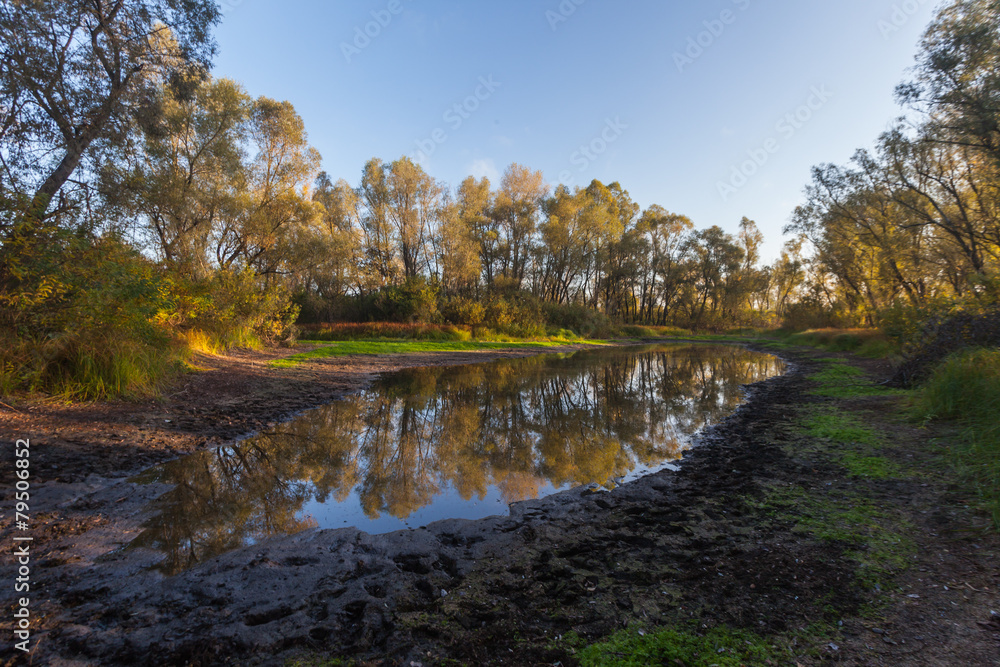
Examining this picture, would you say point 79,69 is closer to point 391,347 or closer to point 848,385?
point 391,347

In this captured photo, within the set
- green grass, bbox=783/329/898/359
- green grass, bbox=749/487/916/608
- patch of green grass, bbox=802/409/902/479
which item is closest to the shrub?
green grass, bbox=783/329/898/359

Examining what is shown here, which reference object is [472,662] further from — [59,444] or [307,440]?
[59,444]

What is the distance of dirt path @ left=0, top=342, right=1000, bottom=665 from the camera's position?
2.08 m

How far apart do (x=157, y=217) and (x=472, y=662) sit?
21.4 metres

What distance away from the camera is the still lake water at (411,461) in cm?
373

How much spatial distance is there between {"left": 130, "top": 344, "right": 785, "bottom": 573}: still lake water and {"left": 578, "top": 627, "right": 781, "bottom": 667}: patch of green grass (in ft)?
6.54

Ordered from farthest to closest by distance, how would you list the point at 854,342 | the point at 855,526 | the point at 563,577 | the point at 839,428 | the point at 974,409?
the point at 854,342, the point at 839,428, the point at 974,409, the point at 855,526, the point at 563,577

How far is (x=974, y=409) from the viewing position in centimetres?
559

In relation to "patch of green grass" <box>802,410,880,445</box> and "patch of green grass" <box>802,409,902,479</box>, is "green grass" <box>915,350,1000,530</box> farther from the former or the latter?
"patch of green grass" <box>802,410,880,445</box>

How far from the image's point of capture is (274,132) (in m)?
23.0

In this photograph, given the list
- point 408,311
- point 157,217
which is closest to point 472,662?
point 157,217

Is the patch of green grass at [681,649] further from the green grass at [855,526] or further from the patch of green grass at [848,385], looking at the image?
the patch of green grass at [848,385]

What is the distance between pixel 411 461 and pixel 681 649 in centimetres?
401

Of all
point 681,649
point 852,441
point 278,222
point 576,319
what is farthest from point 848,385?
point 576,319
